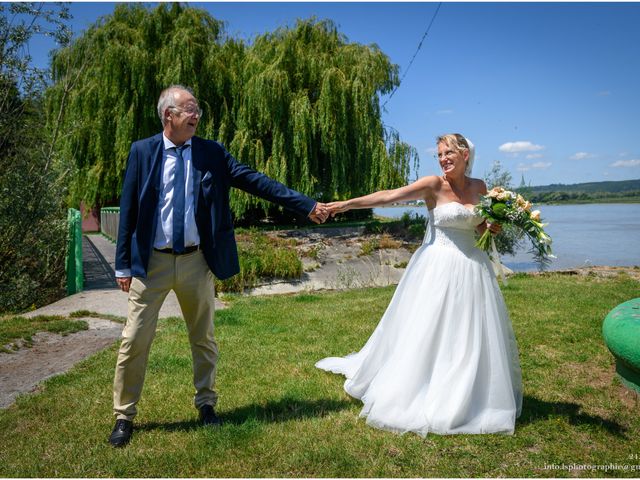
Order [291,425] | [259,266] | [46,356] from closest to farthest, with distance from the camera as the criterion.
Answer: [291,425]
[46,356]
[259,266]

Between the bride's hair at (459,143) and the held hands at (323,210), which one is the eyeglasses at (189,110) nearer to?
the held hands at (323,210)

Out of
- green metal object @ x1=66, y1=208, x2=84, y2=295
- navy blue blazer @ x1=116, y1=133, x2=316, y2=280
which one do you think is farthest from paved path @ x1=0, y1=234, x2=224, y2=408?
navy blue blazer @ x1=116, y1=133, x2=316, y2=280

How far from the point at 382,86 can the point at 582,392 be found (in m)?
15.6

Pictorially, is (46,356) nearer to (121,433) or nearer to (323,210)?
(121,433)

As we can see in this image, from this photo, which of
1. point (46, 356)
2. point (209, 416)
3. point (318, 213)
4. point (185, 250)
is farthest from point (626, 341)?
point (46, 356)

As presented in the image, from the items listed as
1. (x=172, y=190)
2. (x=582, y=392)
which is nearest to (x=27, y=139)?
(x=172, y=190)

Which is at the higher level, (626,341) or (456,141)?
(456,141)

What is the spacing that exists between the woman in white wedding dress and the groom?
4.17 ft

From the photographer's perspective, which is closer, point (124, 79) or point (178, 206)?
point (178, 206)

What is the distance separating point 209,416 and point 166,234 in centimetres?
143

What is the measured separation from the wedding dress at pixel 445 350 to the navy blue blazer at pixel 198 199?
1385mm

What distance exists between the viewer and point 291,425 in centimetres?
393

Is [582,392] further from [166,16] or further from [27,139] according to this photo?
[166,16]

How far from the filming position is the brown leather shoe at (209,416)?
399 cm
